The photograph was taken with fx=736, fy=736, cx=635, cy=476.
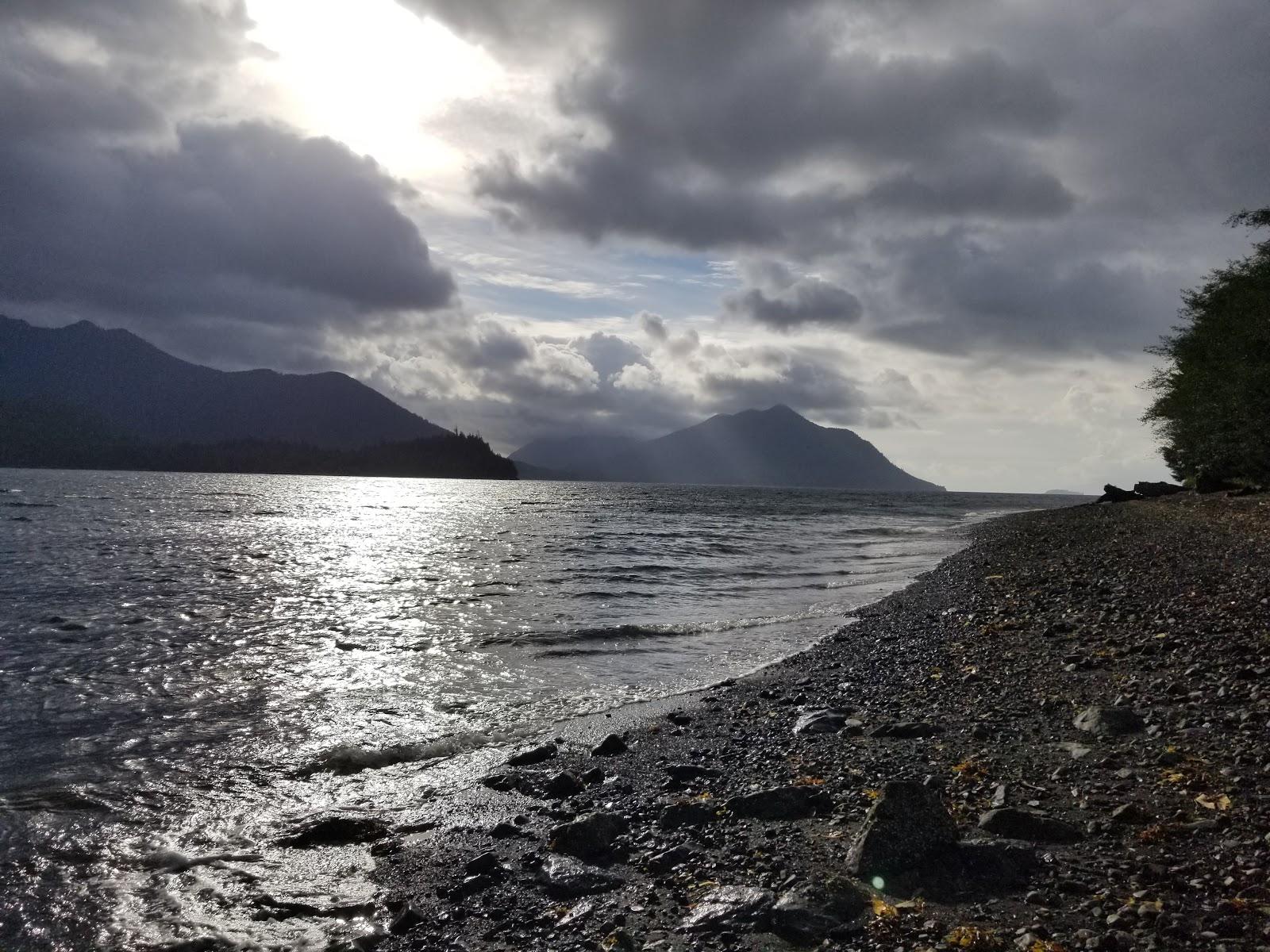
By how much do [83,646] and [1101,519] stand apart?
53.9 meters

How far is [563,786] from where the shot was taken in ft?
29.3

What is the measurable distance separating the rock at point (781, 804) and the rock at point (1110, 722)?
3.83 metres

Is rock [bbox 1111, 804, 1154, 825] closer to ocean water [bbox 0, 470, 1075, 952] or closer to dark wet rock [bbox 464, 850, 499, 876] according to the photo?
dark wet rock [bbox 464, 850, 499, 876]

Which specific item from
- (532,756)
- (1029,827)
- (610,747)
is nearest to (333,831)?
(532,756)

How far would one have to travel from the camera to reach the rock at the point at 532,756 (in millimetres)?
10109

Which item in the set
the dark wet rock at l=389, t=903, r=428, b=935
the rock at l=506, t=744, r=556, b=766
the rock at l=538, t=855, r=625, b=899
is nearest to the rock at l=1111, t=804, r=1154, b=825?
the rock at l=538, t=855, r=625, b=899

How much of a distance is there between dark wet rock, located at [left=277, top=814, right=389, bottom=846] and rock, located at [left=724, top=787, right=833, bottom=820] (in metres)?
3.92

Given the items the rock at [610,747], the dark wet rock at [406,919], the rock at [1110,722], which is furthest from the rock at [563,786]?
the rock at [1110,722]

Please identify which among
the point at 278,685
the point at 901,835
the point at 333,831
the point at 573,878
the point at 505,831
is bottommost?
the point at 278,685

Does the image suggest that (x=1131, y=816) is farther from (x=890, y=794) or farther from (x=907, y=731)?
(x=907, y=731)

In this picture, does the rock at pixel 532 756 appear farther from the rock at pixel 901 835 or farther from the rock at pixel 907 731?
Answer: the rock at pixel 901 835

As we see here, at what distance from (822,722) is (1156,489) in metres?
86.4

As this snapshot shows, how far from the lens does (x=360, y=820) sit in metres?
8.36

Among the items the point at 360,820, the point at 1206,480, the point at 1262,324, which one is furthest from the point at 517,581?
the point at 1206,480
